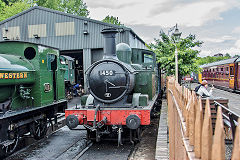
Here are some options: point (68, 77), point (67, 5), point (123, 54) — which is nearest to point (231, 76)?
point (68, 77)

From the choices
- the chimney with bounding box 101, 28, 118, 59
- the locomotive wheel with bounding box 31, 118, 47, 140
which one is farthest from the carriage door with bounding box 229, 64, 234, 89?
the locomotive wheel with bounding box 31, 118, 47, 140

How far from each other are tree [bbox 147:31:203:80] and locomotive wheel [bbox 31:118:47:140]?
771 cm

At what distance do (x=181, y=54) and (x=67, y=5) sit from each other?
32987 millimetres

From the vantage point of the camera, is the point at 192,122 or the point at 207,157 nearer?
the point at 207,157

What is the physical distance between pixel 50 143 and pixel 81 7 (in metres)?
41.2

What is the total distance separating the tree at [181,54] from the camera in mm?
12867

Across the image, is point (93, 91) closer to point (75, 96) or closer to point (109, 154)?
point (109, 154)

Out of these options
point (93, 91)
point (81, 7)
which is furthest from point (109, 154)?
point (81, 7)

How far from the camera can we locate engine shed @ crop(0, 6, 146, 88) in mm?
17047

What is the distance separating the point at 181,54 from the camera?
12.8 meters

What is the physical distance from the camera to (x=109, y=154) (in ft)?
18.5

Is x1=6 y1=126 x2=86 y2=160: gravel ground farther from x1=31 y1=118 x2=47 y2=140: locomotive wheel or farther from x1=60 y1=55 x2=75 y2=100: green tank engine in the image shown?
x1=60 y1=55 x2=75 y2=100: green tank engine

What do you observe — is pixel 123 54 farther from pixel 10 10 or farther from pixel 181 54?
pixel 10 10

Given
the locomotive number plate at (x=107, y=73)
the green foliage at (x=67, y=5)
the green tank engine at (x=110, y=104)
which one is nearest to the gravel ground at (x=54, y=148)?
the green tank engine at (x=110, y=104)
